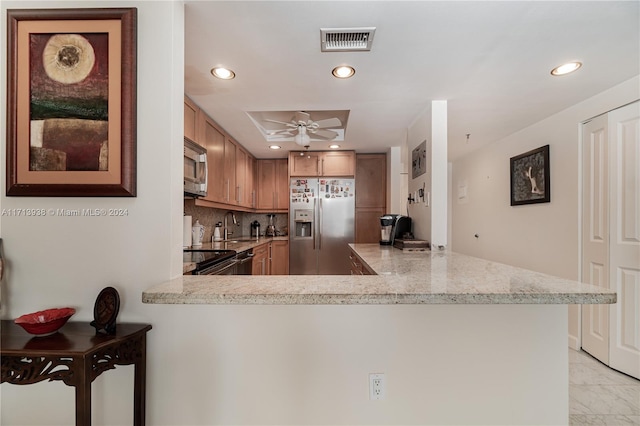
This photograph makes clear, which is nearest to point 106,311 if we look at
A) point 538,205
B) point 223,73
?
point 223,73

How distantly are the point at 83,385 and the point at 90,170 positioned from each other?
2.83 feet

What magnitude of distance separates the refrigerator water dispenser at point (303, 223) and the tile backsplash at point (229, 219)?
2.71 ft

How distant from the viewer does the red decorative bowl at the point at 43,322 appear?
3.33ft

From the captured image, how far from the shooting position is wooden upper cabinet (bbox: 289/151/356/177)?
4266mm

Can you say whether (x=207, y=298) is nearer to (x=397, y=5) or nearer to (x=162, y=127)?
(x=162, y=127)

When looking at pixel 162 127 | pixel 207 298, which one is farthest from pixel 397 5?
pixel 207 298

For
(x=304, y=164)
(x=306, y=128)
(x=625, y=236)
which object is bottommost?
(x=625, y=236)

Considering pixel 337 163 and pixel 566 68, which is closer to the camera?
pixel 566 68

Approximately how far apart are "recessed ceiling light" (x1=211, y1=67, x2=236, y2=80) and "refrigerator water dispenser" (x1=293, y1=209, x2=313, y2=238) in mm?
2579

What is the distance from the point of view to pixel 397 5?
4.26 ft

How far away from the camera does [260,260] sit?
12.0ft

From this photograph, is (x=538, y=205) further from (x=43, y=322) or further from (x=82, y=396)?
(x=43, y=322)

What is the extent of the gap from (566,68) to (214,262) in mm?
2955

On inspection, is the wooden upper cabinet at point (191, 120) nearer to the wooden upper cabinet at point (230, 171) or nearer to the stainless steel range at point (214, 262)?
the wooden upper cabinet at point (230, 171)
